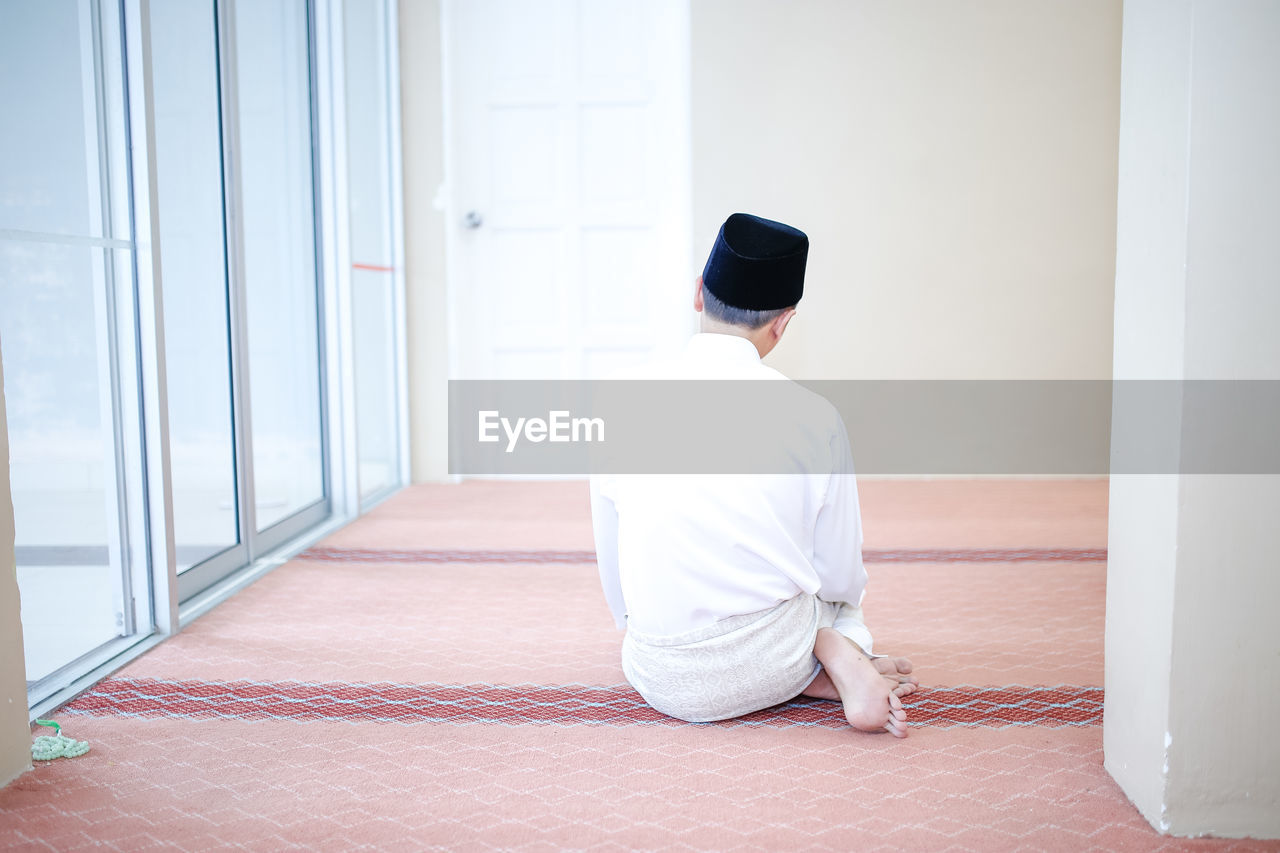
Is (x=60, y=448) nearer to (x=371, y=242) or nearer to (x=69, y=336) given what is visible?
(x=69, y=336)

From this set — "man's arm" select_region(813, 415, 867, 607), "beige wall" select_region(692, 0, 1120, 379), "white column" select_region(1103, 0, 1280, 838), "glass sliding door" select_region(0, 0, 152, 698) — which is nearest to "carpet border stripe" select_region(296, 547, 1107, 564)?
"glass sliding door" select_region(0, 0, 152, 698)

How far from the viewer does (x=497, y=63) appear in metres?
4.40

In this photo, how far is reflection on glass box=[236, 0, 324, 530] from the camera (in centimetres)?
299

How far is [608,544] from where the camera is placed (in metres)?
1.92

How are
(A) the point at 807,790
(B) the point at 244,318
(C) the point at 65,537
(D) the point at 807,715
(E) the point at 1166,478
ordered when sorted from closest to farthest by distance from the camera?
(E) the point at 1166,478
(A) the point at 807,790
(D) the point at 807,715
(C) the point at 65,537
(B) the point at 244,318

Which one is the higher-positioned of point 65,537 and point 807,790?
point 65,537

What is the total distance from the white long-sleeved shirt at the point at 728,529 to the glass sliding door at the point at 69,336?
112 cm

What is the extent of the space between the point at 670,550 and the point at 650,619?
14 cm

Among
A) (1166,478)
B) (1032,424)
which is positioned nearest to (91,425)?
(1166,478)

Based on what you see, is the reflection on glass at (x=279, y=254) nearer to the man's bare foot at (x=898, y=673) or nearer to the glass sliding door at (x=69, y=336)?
the glass sliding door at (x=69, y=336)

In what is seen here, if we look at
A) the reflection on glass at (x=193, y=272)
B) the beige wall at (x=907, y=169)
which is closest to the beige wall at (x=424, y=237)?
the beige wall at (x=907, y=169)

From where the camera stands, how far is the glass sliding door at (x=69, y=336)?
1885 mm

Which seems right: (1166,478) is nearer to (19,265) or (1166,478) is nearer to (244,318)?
(19,265)

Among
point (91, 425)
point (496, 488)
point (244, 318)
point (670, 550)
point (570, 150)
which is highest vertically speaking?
point (570, 150)
